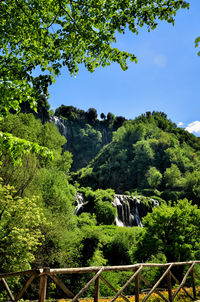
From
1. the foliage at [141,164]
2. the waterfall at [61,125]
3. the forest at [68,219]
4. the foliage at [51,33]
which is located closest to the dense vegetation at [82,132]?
the waterfall at [61,125]

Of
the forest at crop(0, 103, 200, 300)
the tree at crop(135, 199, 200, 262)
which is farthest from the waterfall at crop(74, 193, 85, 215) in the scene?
the tree at crop(135, 199, 200, 262)

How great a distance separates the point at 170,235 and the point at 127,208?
864 inches

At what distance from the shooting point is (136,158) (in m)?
70.3

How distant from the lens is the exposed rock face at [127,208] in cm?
3619

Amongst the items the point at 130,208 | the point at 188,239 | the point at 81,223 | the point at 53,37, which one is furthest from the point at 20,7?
the point at 130,208

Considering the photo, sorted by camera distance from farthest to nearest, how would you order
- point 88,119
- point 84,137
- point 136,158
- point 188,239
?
point 88,119, point 84,137, point 136,158, point 188,239

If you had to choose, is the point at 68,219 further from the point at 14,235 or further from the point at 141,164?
the point at 141,164

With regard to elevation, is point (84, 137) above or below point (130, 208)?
above

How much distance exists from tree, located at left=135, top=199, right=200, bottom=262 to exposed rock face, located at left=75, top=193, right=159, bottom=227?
60.4ft

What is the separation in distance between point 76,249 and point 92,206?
18380mm

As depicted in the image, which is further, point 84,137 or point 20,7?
point 84,137

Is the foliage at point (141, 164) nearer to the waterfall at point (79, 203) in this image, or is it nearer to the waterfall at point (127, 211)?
the waterfall at point (127, 211)

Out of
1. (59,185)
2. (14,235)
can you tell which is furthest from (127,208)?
(14,235)

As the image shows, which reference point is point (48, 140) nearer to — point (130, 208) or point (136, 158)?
point (130, 208)
